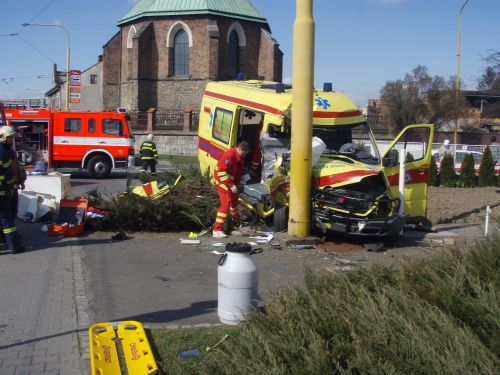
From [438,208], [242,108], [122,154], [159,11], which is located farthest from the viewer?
[159,11]

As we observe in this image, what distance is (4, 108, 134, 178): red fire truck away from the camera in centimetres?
2311

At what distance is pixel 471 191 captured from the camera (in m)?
21.4

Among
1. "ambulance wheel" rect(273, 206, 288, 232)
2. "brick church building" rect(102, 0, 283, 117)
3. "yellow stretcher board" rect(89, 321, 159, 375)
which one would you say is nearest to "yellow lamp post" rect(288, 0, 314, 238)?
"ambulance wheel" rect(273, 206, 288, 232)

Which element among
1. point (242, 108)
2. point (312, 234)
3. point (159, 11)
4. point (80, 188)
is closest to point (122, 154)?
point (80, 188)

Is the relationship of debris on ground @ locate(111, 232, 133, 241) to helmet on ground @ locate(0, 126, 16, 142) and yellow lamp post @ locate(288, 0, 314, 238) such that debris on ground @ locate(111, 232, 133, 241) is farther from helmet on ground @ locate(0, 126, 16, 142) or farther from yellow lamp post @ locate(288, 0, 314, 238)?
yellow lamp post @ locate(288, 0, 314, 238)

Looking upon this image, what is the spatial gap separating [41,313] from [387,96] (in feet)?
118

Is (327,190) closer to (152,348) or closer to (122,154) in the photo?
(152,348)

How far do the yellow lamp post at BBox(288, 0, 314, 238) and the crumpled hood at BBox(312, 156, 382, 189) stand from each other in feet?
0.91

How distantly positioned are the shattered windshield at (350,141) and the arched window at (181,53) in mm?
37156

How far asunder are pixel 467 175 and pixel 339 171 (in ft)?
48.9

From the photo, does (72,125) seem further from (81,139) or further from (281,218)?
(281,218)

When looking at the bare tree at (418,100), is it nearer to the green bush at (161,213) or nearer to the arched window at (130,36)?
the arched window at (130,36)

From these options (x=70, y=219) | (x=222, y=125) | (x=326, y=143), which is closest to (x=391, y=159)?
(x=326, y=143)

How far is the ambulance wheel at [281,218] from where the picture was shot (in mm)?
10836
